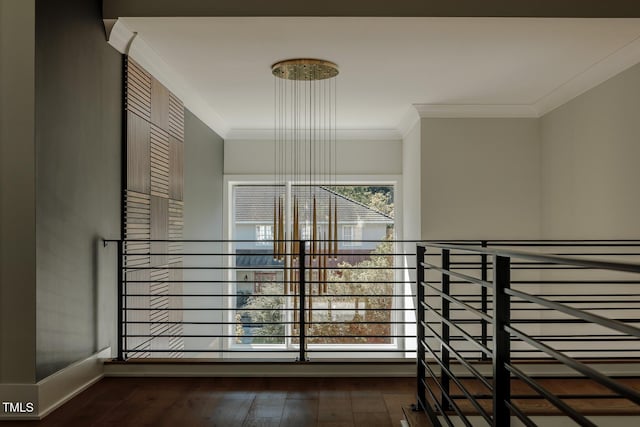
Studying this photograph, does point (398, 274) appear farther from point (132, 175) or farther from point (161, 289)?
point (132, 175)

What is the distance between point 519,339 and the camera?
62.8 inches

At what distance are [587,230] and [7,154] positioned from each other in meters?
4.27

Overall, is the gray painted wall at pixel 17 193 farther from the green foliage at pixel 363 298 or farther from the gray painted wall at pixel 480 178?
the green foliage at pixel 363 298

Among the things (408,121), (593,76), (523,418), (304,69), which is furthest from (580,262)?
(408,121)

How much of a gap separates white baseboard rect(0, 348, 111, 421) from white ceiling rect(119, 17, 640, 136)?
7.01 ft

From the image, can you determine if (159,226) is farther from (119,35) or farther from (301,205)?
(301,205)

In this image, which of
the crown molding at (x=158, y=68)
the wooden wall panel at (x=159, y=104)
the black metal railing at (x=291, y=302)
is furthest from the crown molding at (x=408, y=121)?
the wooden wall panel at (x=159, y=104)

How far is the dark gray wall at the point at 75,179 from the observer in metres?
2.98

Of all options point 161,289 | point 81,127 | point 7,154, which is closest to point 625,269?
point 7,154

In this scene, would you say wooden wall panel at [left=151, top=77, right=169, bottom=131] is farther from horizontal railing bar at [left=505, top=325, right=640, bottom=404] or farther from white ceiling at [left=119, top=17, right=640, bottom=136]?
horizontal railing bar at [left=505, top=325, right=640, bottom=404]

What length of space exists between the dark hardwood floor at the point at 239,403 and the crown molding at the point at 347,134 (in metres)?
4.08

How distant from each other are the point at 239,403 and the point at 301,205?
4213 mm

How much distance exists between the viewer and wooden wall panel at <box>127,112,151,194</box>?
402 cm

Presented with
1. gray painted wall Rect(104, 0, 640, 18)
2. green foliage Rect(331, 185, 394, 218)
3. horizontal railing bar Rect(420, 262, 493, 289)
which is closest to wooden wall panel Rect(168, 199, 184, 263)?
gray painted wall Rect(104, 0, 640, 18)
